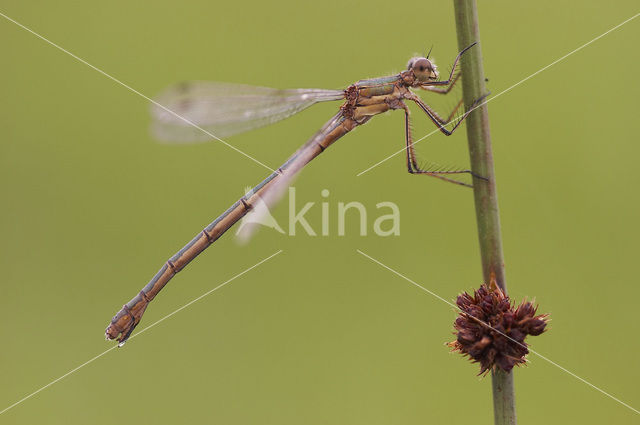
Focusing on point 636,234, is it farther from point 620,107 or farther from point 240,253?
point 240,253

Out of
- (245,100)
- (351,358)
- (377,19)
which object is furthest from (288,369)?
(377,19)

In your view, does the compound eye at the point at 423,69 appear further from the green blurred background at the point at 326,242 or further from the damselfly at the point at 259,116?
the green blurred background at the point at 326,242

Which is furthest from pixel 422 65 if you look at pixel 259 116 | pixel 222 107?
pixel 222 107

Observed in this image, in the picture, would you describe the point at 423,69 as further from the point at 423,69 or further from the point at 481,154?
the point at 481,154

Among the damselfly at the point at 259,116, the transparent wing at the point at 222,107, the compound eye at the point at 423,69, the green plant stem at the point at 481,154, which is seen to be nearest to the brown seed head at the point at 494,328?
the green plant stem at the point at 481,154

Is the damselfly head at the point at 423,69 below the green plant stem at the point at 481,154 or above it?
above

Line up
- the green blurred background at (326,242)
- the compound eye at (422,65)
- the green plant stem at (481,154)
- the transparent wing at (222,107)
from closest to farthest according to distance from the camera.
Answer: the green plant stem at (481,154), the compound eye at (422,65), the transparent wing at (222,107), the green blurred background at (326,242)

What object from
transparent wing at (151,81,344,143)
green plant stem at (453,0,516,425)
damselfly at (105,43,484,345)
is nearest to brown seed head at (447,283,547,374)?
green plant stem at (453,0,516,425)
